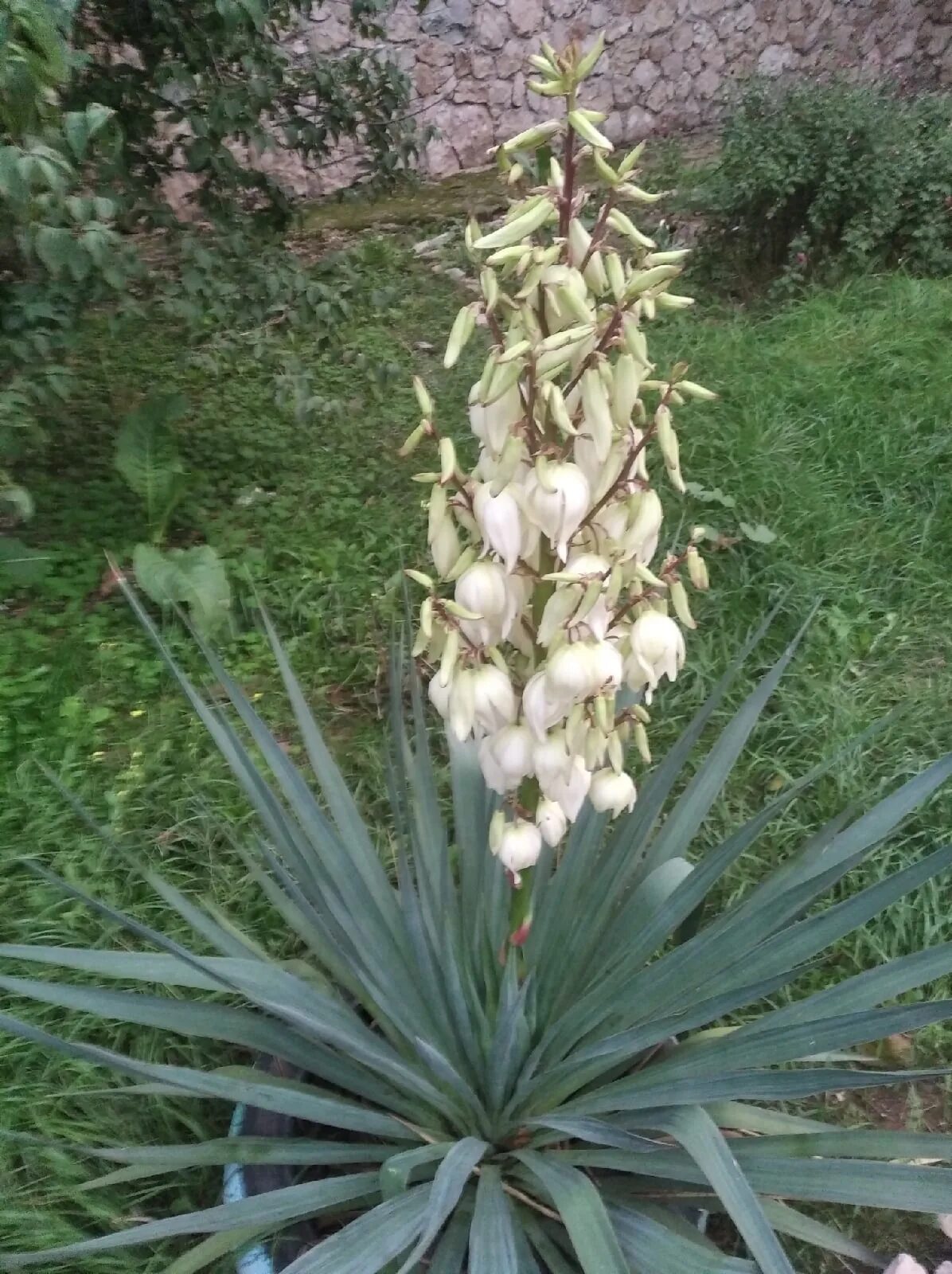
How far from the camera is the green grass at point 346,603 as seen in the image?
1.58m

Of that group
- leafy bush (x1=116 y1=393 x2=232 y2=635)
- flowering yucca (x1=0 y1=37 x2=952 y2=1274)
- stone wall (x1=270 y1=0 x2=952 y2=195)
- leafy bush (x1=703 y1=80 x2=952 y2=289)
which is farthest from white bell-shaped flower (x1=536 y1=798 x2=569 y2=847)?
stone wall (x1=270 y1=0 x2=952 y2=195)

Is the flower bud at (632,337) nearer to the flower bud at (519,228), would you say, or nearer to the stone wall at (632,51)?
the flower bud at (519,228)

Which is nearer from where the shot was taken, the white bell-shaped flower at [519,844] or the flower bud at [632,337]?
the flower bud at [632,337]

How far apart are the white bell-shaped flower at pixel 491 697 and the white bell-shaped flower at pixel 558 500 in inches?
4.8

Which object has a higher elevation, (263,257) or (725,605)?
(263,257)

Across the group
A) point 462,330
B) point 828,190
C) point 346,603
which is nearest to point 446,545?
point 462,330

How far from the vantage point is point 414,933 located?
1.18 metres

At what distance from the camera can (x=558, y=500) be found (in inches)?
29.9

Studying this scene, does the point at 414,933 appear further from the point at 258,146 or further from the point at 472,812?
the point at 258,146

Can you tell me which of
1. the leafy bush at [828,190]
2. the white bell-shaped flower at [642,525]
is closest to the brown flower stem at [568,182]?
the white bell-shaped flower at [642,525]

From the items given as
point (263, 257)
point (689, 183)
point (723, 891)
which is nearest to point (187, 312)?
point (263, 257)

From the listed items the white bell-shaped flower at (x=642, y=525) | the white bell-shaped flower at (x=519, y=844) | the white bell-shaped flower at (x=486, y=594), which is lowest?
the white bell-shaped flower at (x=519, y=844)

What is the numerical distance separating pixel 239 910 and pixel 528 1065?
2.41ft

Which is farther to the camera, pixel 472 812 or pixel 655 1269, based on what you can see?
pixel 472 812
